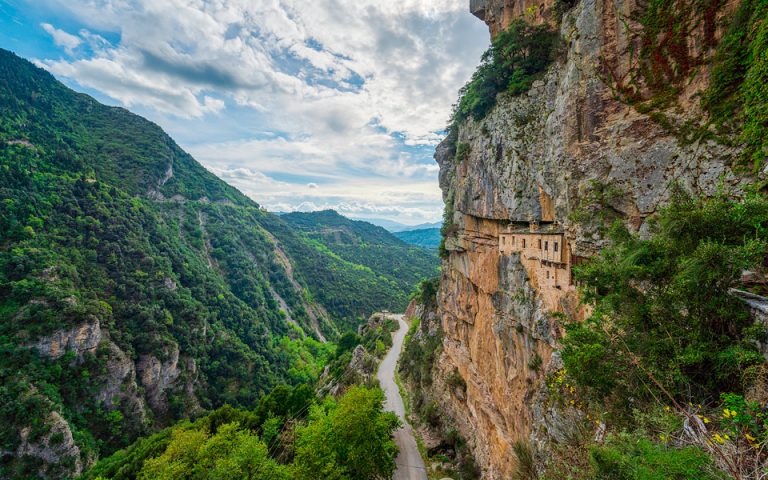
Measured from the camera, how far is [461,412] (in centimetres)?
2744

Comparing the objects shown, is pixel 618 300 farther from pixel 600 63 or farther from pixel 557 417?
pixel 600 63

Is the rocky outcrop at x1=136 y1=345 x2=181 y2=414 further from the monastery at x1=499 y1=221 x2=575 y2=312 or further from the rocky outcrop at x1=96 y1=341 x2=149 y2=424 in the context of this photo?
the monastery at x1=499 y1=221 x2=575 y2=312

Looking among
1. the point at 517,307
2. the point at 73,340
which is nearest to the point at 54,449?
the point at 73,340

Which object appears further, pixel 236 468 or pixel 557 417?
pixel 236 468

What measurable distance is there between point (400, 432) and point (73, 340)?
4626 centimetres

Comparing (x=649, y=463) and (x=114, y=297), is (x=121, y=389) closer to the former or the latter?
(x=114, y=297)

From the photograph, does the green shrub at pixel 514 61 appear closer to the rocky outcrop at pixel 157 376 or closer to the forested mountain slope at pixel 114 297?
the forested mountain slope at pixel 114 297

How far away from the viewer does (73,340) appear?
40.2 m

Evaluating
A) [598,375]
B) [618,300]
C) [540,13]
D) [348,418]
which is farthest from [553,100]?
[348,418]

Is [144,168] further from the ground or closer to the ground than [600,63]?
further from the ground

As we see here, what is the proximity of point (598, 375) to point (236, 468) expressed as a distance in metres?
18.2

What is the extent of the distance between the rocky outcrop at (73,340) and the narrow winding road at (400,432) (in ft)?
138

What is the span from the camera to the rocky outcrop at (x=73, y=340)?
38000 millimetres

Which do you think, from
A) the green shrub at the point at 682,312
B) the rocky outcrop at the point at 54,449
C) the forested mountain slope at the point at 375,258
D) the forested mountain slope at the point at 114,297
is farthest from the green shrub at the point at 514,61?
the forested mountain slope at the point at 375,258
